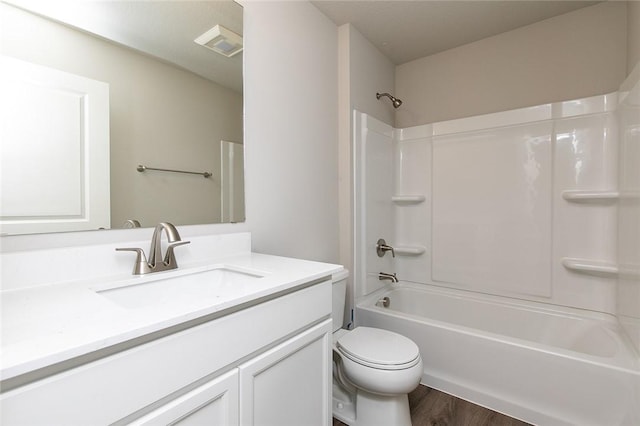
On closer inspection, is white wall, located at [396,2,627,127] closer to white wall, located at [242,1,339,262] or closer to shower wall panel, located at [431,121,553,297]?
shower wall panel, located at [431,121,553,297]

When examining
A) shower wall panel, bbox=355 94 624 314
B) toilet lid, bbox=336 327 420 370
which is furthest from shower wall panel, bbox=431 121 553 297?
toilet lid, bbox=336 327 420 370

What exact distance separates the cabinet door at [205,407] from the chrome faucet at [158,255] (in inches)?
18.7

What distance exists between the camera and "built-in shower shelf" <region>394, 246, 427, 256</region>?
7.93 ft

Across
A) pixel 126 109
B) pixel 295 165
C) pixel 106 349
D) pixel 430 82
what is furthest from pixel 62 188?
pixel 430 82

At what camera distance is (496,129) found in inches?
83.7

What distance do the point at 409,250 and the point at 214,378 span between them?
6.55 feet

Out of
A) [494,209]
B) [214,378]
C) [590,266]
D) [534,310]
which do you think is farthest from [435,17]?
[214,378]

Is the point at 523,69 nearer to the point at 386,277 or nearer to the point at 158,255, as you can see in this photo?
the point at 386,277

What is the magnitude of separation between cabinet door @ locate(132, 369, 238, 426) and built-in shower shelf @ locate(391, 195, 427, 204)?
1.98m

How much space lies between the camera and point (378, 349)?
1.42 meters

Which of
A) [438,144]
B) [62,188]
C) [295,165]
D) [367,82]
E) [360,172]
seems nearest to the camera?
[62,188]

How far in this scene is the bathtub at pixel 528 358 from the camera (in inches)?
52.1

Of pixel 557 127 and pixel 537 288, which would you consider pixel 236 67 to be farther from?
pixel 537 288

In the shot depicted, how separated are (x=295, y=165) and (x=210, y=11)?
81 cm
